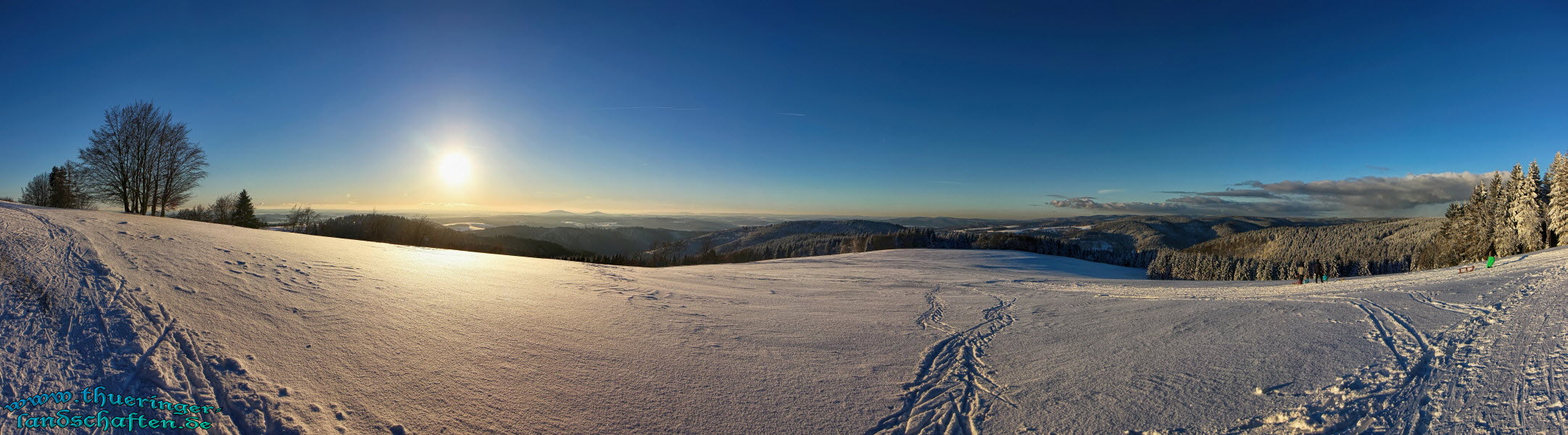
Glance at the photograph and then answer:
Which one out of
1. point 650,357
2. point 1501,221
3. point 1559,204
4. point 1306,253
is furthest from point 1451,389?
point 1306,253

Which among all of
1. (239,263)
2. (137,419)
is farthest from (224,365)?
(239,263)

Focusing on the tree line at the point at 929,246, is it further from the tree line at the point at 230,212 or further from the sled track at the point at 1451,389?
the sled track at the point at 1451,389

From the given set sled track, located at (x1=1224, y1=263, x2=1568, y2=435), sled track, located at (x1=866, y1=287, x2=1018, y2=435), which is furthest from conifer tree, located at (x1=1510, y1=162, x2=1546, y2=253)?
sled track, located at (x1=866, y1=287, x2=1018, y2=435)

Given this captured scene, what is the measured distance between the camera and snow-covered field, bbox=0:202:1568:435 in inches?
142

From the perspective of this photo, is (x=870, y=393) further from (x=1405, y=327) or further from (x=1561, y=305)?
(x=1561, y=305)

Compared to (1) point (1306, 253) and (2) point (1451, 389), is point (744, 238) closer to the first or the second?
(1) point (1306, 253)

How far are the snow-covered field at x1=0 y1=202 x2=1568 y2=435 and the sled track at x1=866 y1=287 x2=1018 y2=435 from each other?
0.12 ft

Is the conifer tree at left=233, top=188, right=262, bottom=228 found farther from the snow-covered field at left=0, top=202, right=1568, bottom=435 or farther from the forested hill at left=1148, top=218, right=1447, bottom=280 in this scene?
the forested hill at left=1148, top=218, right=1447, bottom=280

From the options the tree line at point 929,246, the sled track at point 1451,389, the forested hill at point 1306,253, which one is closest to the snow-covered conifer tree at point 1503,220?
the forested hill at point 1306,253

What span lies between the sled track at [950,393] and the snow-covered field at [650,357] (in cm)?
4

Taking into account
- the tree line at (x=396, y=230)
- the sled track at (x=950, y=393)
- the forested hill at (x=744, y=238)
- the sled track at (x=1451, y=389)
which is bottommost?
the forested hill at (x=744, y=238)

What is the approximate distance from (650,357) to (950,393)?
335 cm

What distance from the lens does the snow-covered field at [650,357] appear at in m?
3.60

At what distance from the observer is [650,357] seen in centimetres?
550
